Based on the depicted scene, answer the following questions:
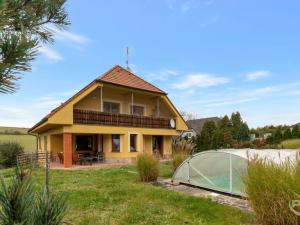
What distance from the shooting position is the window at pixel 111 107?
25.0m

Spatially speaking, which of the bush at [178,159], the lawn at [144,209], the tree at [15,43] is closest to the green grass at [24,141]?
the bush at [178,159]

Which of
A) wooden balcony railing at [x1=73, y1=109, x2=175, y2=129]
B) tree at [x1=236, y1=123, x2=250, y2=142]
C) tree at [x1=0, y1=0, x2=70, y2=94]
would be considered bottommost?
tree at [x1=236, y1=123, x2=250, y2=142]

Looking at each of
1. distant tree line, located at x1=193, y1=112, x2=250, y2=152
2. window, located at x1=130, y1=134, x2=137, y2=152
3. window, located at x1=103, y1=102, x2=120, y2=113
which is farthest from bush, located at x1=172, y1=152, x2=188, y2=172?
window, located at x1=103, y1=102, x2=120, y2=113

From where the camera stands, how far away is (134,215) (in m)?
6.96

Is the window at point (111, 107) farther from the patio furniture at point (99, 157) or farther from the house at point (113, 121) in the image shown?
the patio furniture at point (99, 157)

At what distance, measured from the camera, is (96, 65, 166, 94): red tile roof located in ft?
77.2

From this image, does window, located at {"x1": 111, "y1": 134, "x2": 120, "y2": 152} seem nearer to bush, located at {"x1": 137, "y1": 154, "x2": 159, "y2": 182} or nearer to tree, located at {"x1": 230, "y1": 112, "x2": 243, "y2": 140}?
bush, located at {"x1": 137, "y1": 154, "x2": 159, "y2": 182}

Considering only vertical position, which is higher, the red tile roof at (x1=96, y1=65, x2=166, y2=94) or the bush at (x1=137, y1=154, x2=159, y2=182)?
the red tile roof at (x1=96, y1=65, x2=166, y2=94)

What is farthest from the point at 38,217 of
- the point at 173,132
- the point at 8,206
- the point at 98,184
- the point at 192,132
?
the point at 192,132

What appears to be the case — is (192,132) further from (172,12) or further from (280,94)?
(172,12)

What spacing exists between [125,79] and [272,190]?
66.9ft

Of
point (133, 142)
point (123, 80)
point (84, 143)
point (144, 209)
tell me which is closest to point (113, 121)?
point (133, 142)

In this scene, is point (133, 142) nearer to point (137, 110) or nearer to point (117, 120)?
point (117, 120)

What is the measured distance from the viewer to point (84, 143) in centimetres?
2511
